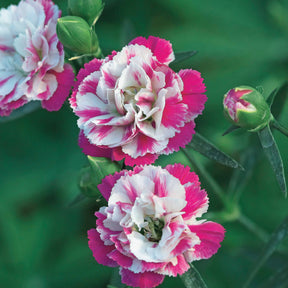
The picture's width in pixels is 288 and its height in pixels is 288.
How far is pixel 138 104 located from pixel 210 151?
0.65ft

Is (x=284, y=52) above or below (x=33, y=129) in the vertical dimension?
above

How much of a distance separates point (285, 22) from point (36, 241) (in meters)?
1.32

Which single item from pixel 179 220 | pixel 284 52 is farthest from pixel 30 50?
pixel 284 52

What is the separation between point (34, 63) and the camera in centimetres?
133

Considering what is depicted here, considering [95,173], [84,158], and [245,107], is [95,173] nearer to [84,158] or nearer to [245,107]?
[245,107]

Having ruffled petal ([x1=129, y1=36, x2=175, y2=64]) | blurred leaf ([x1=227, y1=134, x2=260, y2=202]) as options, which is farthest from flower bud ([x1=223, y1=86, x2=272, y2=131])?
blurred leaf ([x1=227, y1=134, x2=260, y2=202])

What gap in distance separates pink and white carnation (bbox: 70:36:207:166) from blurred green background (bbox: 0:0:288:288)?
0.70m

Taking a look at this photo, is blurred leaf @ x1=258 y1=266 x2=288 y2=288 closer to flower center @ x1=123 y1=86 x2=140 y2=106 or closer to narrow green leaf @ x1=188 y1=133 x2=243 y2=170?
narrow green leaf @ x1=188 y1=133 x2=243 y2=170

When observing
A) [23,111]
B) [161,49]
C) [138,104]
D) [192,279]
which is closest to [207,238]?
[192,279]

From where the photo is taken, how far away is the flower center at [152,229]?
1124mm

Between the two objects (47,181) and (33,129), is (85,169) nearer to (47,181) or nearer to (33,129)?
(47,181)

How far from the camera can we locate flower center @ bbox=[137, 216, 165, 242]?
44.3 inches

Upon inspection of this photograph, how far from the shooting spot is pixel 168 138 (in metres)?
1.14

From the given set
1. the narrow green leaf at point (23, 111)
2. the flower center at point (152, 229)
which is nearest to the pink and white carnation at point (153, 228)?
the flower center at point (152, 229)
